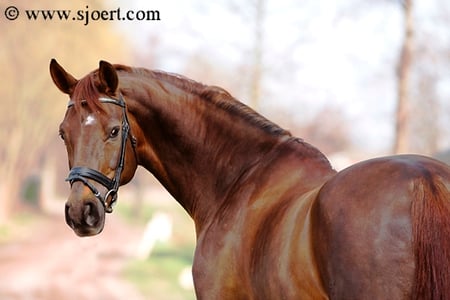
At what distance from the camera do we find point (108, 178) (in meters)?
3.19

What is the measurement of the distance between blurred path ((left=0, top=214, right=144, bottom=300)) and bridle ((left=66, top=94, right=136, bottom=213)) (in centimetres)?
848

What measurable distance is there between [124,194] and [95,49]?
2.71 meters

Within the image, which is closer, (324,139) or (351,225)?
(351,225)

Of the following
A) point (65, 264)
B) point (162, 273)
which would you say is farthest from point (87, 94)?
point (65, 264)

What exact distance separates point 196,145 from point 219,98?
28 centimetres

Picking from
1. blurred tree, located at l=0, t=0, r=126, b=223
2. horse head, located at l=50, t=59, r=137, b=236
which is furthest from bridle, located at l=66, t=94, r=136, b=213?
blurred tree, located at l=0, t=0, r=126, b=223

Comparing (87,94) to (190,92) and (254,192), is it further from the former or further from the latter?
(254,192)

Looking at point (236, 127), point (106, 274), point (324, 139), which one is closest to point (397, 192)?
point (236, 127)

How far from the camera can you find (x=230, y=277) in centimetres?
313

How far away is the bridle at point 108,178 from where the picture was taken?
3.09 metres

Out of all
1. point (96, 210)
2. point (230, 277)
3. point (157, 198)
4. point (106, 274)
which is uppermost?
point (96, 210)

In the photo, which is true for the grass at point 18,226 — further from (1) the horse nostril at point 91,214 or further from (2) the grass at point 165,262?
(1) the horse nostril at point 91,214

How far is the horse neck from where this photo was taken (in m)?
3.52

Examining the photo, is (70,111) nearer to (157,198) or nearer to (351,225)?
(351,225)
